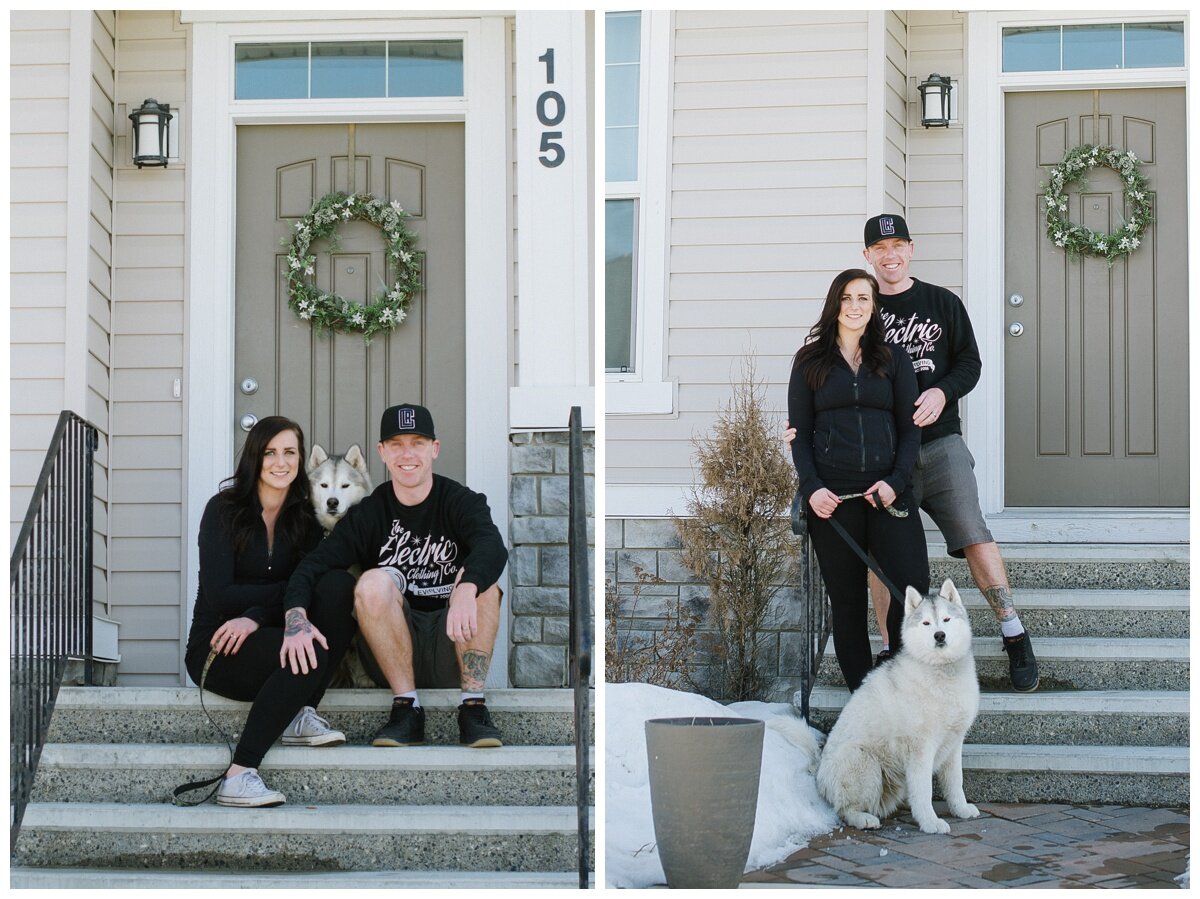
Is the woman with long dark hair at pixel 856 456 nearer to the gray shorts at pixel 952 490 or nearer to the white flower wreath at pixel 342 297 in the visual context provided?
the gray shorts at pixel 952 490

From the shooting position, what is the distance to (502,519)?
18.3ft

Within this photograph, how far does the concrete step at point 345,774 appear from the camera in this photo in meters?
4.22

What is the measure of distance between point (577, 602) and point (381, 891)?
937 millimetres

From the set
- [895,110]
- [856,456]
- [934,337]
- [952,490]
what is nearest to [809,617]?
[952,490]

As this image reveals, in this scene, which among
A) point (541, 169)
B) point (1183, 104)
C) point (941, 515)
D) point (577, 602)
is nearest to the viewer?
point (577, 602)

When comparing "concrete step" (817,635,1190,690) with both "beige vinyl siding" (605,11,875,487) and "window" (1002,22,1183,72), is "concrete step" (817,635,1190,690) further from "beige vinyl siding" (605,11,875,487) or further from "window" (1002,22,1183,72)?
"window" (1002,22,1183,72)

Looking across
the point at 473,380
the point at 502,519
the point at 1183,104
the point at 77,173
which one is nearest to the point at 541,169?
the point at 473,380

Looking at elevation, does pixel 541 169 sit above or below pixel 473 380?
above

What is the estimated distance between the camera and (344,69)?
19.0ft

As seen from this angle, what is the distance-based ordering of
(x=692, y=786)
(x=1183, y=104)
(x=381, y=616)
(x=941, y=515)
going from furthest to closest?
1. (x=1183, y=104)
2. (x=941, y=515)
3. (x=381, y=616)
4. (x=692, y=786)

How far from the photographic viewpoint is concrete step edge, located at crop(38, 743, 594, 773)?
13.9 feet

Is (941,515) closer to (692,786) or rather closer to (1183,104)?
(692,786)

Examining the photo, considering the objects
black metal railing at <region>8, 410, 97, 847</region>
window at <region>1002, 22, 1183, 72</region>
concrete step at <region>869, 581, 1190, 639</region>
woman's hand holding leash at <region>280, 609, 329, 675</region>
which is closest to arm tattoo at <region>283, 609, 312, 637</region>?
woman's hand holding leash at <region>280, 609, 329, 675</region>

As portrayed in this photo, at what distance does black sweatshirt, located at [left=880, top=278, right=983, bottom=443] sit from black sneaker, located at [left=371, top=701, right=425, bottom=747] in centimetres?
192
